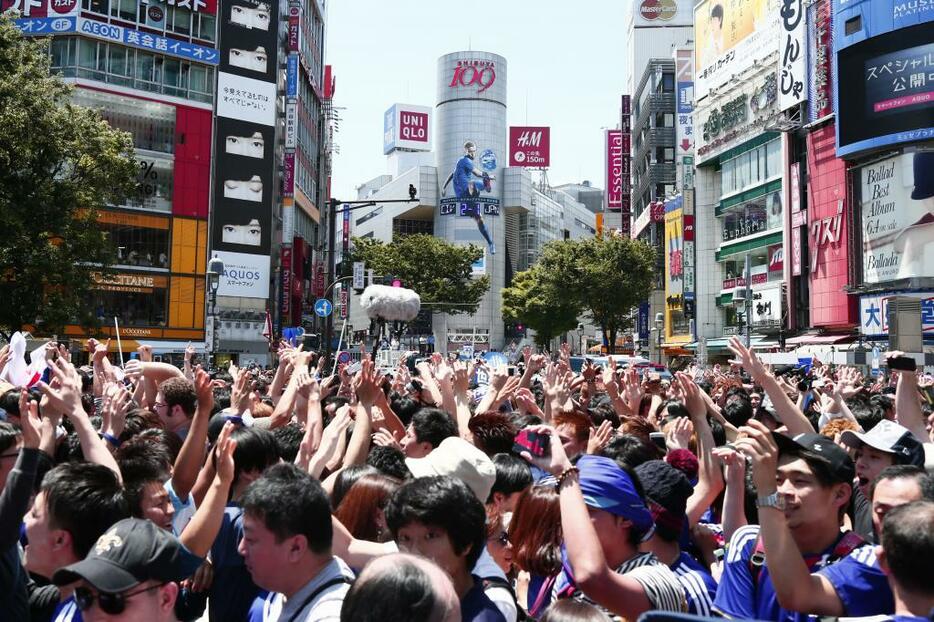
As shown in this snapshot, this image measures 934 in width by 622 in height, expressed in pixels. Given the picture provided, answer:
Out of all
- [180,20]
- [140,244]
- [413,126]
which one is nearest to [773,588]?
[140,244]

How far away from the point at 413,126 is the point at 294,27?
82271 mm

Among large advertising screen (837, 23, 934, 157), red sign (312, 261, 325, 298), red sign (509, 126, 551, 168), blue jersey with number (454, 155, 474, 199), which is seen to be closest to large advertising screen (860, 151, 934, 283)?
large advertising screen (837, 23, 934, 157)

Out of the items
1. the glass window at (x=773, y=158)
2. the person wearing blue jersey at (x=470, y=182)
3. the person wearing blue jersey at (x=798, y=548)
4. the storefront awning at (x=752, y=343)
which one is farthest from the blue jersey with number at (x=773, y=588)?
the person wearing blue jersey at (x=470, y=182)

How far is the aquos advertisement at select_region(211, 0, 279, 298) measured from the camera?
45.6 metres

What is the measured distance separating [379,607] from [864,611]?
6.31 feet

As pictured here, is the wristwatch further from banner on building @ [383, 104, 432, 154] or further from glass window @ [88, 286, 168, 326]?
banner on building @ [383, 104, 432, 154]

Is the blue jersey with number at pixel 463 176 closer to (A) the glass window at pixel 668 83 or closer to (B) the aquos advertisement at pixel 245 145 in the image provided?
(A) the glass window at pixel 668 83

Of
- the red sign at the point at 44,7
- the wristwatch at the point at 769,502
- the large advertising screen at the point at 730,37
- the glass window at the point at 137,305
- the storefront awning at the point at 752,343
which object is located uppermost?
the large advertising screen at the point at 730,37

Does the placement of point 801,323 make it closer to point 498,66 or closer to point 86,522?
point 86,522

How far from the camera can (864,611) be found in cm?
319

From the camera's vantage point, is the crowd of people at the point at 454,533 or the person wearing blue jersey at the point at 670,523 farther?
the person wearing blue jersey at the point at 670,523

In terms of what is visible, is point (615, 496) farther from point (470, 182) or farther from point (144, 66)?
point (470, 182)

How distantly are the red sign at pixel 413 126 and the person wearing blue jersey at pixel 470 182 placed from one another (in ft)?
111

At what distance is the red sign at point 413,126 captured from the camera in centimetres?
13162
